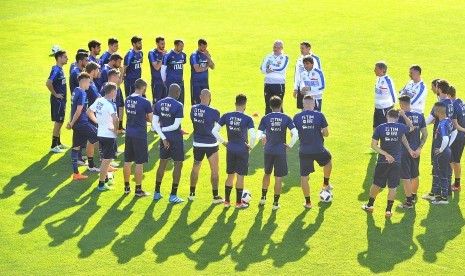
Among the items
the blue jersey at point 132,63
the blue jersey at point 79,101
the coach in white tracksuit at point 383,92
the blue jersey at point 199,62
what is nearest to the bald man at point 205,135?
the blue jersey at point 79,101

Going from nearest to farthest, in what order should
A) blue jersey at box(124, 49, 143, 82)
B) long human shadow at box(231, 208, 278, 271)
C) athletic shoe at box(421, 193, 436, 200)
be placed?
long human shadow at box(231, 208, 278, 271), athletic shoe at box(421, 193, 436, 200), blue jersey at box(124, 49, 143, 82)

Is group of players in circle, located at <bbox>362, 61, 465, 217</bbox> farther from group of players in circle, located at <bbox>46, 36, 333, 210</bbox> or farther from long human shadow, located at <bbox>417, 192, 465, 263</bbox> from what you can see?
group of players in circle, located at <bbox>46, 36, 333, 210</bbox>

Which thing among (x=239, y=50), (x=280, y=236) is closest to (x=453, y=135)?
(x=280, y=236)

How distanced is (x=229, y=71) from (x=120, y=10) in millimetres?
12082

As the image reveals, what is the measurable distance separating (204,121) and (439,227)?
4.95 meters

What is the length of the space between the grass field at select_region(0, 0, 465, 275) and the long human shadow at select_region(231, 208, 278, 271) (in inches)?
1.4

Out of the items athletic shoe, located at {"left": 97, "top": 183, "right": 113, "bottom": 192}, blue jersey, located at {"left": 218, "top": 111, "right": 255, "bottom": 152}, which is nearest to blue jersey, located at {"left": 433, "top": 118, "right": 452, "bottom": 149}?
blue jersey, located at {"left": 218, "top": 111, "right": 255, "bottom": 152}

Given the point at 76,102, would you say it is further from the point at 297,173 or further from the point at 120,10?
the point at 120,10

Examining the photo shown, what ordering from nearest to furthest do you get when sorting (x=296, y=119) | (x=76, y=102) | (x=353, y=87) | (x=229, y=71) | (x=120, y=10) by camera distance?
(x=296, y=119)
(x=76, y=102)
(x=353, y=87)
(x=229, y=71)
(x=120, y=10)

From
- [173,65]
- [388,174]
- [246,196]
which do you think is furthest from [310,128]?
[173,65]

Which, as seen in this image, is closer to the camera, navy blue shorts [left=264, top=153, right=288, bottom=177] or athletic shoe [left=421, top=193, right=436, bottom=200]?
navy blue shorts [left=264, top=153, right=288, bottom=177]

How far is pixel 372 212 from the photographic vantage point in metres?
15.2

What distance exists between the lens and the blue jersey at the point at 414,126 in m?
15.1

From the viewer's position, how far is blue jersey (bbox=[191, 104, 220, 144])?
15.1 m
